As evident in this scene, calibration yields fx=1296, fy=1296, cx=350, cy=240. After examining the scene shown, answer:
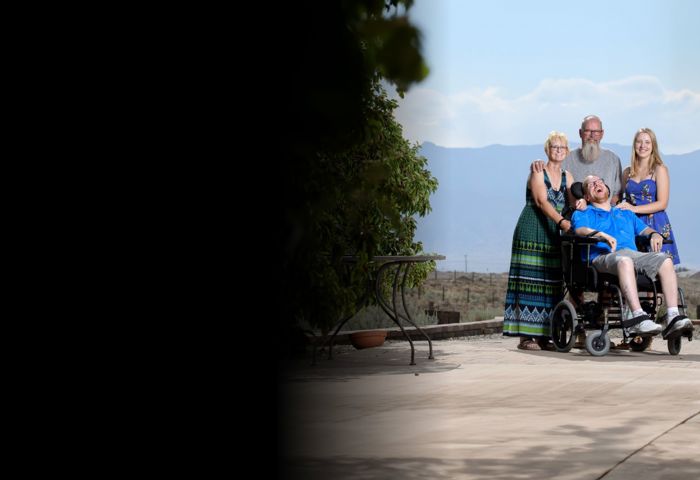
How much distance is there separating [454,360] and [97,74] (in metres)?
6.54

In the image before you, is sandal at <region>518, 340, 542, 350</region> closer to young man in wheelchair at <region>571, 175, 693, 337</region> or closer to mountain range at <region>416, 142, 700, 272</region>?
young man in wheelchair at <region>571, 175, 693, 337</region>

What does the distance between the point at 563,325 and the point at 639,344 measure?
0.68 metres

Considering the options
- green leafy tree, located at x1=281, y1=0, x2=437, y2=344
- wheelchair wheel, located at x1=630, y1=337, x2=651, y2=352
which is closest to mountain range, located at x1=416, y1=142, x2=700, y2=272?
wheelchair wheel, located at x1=630, y1=337, x2=651, y2=352

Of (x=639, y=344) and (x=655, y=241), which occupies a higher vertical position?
(x=655, y=241)

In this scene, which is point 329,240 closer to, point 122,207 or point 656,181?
point 656,181

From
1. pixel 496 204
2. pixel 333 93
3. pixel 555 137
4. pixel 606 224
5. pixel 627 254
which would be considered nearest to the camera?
pixel 333 93

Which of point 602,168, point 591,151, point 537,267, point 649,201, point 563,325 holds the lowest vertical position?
point 563,325

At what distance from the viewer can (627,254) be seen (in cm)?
817

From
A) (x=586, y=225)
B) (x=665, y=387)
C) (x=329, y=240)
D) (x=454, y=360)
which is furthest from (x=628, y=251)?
(x=329, y=240)

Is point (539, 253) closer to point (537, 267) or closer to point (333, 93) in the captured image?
point (537, 267)

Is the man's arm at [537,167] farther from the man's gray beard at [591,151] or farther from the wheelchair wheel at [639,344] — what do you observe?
the wheelchair wheel at [639,344]

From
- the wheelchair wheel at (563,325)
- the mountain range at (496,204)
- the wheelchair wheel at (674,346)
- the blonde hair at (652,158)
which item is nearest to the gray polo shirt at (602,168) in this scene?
the blonde hair at (652,158)

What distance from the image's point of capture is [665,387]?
5.97m

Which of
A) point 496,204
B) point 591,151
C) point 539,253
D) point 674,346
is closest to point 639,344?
point 674,346
